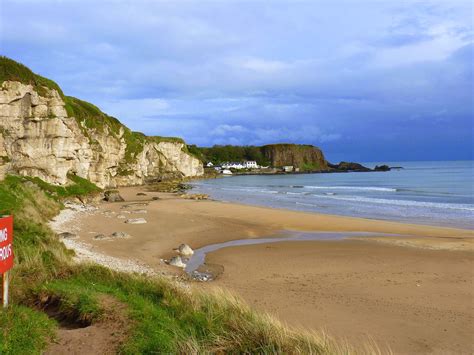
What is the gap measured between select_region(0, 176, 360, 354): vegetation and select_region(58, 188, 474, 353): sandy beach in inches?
113

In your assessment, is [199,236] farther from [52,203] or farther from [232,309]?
[232,309]

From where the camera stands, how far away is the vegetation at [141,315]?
21.4 feet

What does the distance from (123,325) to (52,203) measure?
→ 24.6 metres

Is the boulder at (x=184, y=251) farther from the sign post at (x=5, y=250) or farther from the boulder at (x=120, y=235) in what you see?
the sign post at (x=5, y=250)

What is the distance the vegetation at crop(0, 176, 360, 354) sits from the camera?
653 centimetres

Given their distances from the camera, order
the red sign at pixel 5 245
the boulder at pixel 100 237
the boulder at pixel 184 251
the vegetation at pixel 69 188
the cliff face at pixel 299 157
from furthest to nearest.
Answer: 1. the cliff face at pixel 299 157
2. the vegetation at pixel 69 188
3. the boulder at pixel 100 237
4. the boulder at pixel 184 251
5. the red sign at pixel 5 245

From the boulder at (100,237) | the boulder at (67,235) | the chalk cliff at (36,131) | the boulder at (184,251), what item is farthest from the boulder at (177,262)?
the chalk cliff at (36,131)

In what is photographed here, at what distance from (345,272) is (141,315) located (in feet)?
33.0

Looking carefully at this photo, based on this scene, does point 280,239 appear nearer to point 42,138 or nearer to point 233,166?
point 42,138

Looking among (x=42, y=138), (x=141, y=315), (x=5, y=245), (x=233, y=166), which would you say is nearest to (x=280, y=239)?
(x=141, y=315)

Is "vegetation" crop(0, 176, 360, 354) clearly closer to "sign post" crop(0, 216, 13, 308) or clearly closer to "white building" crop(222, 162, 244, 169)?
"sign post" crop(0, 216, 13, 308)

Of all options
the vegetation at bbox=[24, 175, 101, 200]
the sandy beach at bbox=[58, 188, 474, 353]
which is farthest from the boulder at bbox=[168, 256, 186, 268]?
the vegetation at bbox=[24, 175, 101, 200]

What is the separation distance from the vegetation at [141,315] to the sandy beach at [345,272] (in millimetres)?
2859

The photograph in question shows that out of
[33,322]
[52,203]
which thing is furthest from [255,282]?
[52,203]
